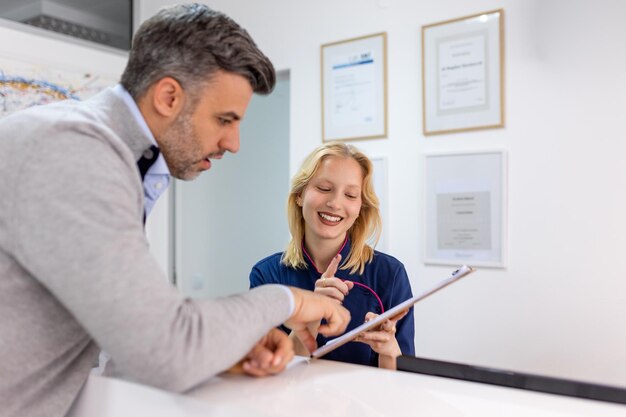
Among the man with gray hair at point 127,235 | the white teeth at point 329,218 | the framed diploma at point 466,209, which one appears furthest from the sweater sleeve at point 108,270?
the framed diploma at point 466,209

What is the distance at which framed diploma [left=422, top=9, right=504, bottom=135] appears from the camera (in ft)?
5.50

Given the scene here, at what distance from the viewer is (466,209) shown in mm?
1621

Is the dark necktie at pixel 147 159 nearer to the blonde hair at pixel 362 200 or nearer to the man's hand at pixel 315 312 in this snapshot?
the man's hand at pixel 315 312

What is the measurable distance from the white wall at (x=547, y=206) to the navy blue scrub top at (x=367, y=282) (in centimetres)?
55

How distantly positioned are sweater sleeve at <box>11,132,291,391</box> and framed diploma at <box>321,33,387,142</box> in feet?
4.69

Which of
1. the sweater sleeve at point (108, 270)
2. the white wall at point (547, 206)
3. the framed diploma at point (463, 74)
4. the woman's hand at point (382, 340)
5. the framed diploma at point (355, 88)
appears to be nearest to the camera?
the sweater sleeve at point (108, 270)

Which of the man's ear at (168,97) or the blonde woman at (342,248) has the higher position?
the man's ear at (168,97)

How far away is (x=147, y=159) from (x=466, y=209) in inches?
45.6

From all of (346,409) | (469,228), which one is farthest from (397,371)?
(469,228)

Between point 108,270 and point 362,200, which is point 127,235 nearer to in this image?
point 108,270

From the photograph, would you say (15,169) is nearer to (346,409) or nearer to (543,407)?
(346,409)

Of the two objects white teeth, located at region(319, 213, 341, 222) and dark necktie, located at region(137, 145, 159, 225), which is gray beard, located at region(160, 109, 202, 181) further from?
white teeth, located at region(319, 213, 341, 222)

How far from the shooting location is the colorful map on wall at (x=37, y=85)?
2.00 meters

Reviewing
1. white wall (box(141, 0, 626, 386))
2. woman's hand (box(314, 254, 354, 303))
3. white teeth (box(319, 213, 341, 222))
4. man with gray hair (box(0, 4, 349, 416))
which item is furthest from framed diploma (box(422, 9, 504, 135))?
man with gray hair (box(0, 4, 349, 416))
